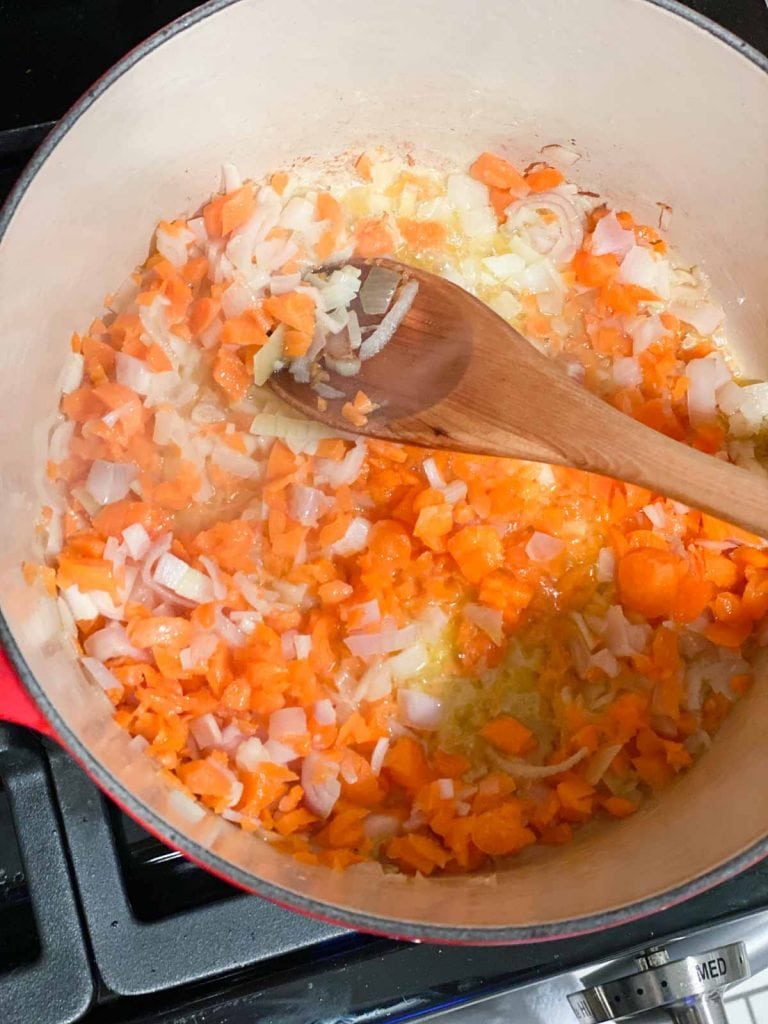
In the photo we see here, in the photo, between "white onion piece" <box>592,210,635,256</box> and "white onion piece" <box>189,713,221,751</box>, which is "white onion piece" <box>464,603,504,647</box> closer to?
"white onion piece" <box>189,713,221,751</box>

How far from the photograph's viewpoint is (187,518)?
66.8 inches

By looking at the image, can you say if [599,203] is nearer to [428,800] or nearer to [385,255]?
[385,255]

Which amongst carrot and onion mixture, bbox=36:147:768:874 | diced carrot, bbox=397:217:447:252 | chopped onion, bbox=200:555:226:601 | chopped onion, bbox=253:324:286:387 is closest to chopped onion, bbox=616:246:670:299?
carrot and onion mixture, bbox=36:147:768:874

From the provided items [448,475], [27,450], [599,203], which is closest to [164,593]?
[27,450]

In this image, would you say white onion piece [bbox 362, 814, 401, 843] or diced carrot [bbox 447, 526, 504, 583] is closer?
white onion piece [bbox 362, 814, 401, 843]

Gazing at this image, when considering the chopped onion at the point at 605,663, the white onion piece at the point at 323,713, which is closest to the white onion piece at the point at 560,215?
the chopped onion at the point at 605,663

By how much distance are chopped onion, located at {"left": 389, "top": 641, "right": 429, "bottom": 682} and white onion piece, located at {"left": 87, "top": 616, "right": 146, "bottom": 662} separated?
0.44 meters

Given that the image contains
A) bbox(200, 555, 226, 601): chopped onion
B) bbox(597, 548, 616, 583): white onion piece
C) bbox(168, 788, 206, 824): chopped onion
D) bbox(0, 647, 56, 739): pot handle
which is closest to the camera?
bbox(0, 647, 56, 739): pot handle

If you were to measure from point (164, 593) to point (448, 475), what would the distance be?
0.58 meters

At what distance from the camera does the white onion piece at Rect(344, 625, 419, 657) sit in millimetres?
1603

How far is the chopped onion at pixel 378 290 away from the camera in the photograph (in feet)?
5.66

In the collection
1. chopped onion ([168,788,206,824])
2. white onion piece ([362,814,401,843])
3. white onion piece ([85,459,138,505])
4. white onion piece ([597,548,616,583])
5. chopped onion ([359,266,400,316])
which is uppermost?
chopped onion ([359,266,400,316])

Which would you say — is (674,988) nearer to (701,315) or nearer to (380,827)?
(380,827)

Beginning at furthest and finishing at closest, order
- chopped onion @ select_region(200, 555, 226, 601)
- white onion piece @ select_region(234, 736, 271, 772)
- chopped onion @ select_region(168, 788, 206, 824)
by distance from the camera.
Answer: chopped onion @ select_region(200, 555, 226, 601), white onion piece @ select_region(234, 736, 271, 772), chopped onion @ select_region(168, 788, 206, 824)
